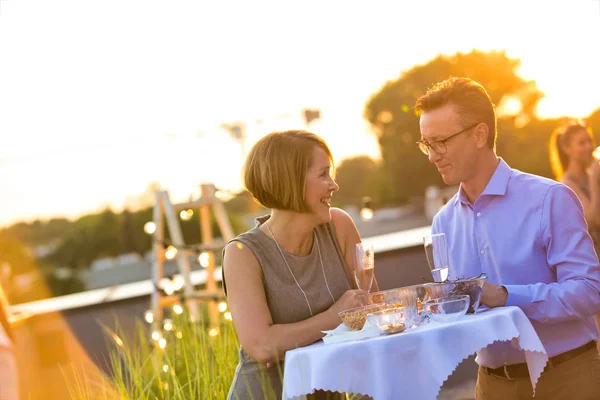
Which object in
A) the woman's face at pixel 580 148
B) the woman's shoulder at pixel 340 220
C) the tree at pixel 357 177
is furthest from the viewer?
the tree at pixel 357 177

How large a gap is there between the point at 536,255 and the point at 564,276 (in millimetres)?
126

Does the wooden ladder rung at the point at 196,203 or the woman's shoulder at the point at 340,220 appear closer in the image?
the woman's shoulder at the point at 340,220

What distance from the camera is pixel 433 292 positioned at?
2.62 m

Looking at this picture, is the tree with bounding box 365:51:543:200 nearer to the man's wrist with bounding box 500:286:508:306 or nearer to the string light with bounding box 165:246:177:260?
the string light with bounding box 165:246:177:260

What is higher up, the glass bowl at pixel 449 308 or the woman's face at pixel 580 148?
the woman's face at pixel 580 148

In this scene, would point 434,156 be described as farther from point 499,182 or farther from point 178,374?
point 178,374

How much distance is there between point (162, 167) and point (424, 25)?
9124 millimetres

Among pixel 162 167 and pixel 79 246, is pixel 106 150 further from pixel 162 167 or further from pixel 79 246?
pixel 79 246

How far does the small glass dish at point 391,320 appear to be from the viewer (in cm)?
248

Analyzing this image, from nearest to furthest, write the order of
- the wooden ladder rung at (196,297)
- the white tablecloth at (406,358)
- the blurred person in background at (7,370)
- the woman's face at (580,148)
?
the white tablecloth at (406,358)
the blurred person in background at (7,370)
the woman's face at (580,148)
the wooden ladder rung at (196,297)

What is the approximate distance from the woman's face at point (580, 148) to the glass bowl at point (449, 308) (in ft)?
11.0

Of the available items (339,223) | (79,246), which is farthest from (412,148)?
(339,223)

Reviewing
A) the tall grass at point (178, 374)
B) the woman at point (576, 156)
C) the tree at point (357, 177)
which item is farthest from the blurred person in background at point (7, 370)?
the tree at point (357, 177)

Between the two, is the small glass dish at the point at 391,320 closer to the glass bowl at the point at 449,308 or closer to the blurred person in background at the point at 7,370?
the glass bowl at the point at 449,308
